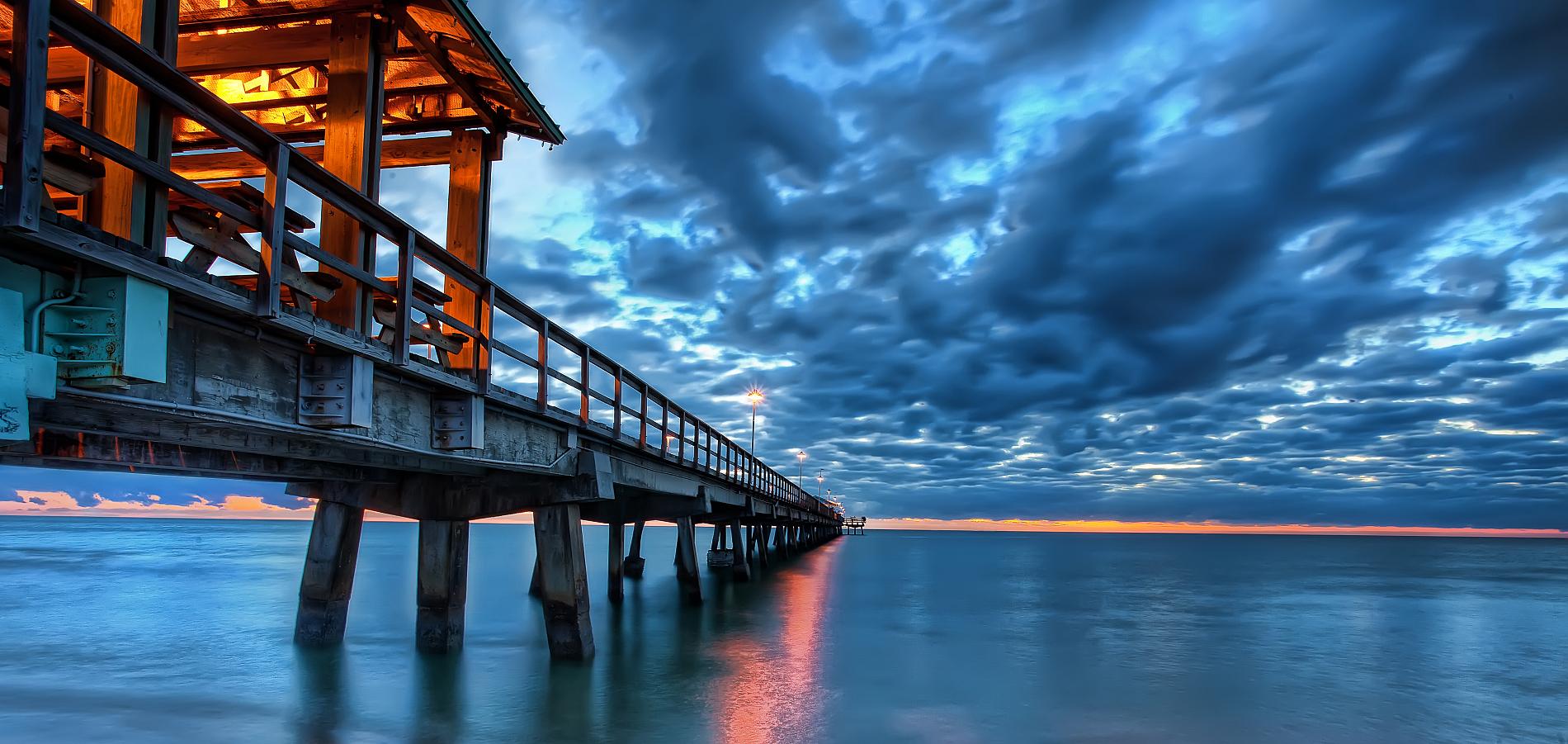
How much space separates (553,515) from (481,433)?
17.9 feet

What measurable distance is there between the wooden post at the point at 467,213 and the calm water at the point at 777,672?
572 cm

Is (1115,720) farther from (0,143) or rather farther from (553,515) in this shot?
(0,143)

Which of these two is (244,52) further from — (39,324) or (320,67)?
(39,324)

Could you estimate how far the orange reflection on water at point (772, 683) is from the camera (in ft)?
40.4

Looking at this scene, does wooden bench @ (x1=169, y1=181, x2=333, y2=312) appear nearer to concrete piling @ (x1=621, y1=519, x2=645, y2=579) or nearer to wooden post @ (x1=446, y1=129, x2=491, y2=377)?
wooden post @ (x1=446, y1=129, x2=491, y2=377)

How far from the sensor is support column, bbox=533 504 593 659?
14336 millimetres

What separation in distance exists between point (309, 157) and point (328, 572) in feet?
25.7

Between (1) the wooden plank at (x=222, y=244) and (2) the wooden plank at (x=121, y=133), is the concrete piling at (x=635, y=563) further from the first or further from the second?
(2) the wooden plank at (x=121, y=133)

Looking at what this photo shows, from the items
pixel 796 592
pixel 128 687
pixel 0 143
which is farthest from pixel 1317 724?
pixel 796 592

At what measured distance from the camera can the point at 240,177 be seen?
1164 cm

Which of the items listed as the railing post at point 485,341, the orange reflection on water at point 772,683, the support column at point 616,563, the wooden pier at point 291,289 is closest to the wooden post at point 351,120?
the wooden pier at point 291,289

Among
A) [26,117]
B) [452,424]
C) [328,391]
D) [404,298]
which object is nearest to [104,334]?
[26,117]

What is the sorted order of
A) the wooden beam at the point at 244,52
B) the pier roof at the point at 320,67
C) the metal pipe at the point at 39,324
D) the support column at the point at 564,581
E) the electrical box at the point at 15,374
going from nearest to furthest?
the electrical box at the point at 15,374 < the metal pipe at the point at 39,324 < the pier roof at the point at 320,67 < the wooden beam at the point at 244,52 < the support column at the point at 564,581

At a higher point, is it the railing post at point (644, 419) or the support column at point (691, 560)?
the railing post at point (644, 419)
